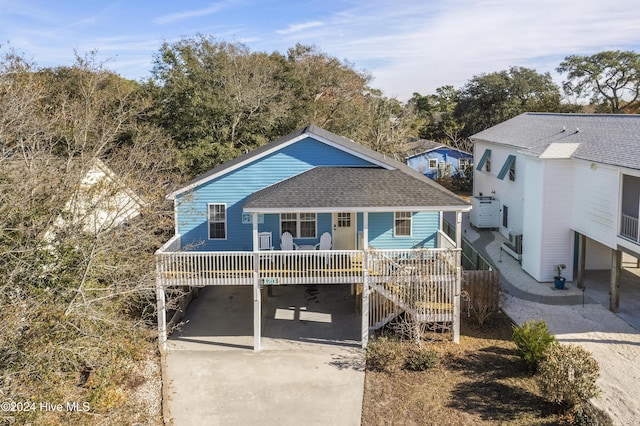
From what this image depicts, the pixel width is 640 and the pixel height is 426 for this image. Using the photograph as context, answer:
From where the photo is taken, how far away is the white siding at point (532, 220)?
20844 mm

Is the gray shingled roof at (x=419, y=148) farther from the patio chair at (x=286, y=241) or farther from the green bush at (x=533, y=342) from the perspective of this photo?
the green bush at (x=533, y=342)

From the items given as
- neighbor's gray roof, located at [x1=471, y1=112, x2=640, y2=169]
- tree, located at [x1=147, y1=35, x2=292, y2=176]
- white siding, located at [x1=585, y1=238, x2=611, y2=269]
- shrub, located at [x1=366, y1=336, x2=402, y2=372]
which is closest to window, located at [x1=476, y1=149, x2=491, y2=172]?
neighbor's gray roof, located at [x1=471, y1=112, x2=640, y2=169]

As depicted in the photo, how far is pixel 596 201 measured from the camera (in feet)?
61.1

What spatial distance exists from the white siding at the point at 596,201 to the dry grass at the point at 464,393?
5913mm

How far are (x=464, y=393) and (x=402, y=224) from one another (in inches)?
282

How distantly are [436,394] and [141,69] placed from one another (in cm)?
3012

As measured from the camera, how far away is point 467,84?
5578 cm

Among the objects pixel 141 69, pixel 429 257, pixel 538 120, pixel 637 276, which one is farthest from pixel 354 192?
pixel 141 69

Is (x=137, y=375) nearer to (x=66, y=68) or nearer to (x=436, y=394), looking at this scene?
(x=436, y=394)

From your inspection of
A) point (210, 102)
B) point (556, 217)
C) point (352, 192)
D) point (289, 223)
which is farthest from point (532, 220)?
A: point (210, 102)

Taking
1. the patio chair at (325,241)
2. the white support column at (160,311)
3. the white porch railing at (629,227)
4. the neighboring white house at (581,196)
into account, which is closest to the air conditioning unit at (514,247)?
the neighboring white house at (581,196)

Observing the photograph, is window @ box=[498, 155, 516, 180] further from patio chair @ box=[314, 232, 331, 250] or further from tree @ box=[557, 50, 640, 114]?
tree @ box=[557, 50, 640, 114]

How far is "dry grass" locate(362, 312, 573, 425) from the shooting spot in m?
12.0

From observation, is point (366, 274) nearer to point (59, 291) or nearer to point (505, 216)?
point (59, 291)
